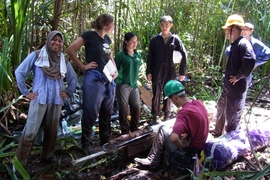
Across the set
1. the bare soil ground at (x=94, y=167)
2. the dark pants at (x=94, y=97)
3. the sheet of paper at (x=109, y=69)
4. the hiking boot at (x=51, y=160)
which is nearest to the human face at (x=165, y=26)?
the sheet of paper at (x=109, y=69)

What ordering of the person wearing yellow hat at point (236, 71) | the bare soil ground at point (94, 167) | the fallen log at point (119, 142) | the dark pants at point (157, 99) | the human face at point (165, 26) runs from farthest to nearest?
the dark pants at point (157, 99), the human face at point (165, 26), the person wearing yellow hat at point (236, 71), the fallen log at point (119, 142), the bare soil ground at point (94, 167)

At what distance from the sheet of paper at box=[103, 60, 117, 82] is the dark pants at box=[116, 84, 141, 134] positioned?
1.15ft

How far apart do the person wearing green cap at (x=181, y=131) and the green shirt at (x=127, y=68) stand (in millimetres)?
957

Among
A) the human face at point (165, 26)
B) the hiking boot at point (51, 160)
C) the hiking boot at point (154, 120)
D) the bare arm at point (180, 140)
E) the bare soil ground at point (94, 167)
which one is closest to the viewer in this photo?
the bare arm at point (180, 140)

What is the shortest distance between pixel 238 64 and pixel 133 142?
1739mm

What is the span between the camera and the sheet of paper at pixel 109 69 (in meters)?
3.31

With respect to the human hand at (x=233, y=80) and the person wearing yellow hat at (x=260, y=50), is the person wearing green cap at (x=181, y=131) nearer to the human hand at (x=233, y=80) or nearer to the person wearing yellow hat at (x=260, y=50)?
the human hand at (x=233, y=80)

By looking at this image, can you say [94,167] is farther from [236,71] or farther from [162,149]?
[236,71]

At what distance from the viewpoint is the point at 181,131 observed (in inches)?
99.8

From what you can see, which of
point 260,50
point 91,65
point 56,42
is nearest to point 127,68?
point 91,65

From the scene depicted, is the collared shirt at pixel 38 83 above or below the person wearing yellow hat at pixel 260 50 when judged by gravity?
below

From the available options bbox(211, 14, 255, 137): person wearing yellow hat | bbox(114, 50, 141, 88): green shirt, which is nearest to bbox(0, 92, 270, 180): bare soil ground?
bbox(211, 14, 255, 137): person wearing yellow hat

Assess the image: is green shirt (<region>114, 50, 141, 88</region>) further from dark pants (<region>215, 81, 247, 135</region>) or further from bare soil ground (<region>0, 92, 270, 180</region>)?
dark pants (<region>215, 81, 247, 135</region>)

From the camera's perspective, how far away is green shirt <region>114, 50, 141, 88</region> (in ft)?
A: 12.0
